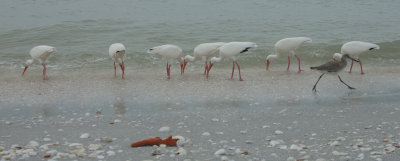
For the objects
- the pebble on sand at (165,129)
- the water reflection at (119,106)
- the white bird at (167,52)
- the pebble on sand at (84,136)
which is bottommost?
the water reflection at (119,106)

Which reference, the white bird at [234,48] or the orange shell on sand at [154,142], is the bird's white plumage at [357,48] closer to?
the white bird at [234,48]

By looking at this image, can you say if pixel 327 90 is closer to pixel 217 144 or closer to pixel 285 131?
pixel 285 131

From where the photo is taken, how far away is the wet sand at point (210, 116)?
15.6 ft

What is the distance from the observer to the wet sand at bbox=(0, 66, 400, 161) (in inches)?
187

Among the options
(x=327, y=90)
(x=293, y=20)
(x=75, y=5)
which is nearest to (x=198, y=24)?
(x=293, y=20)

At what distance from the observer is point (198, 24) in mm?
17609

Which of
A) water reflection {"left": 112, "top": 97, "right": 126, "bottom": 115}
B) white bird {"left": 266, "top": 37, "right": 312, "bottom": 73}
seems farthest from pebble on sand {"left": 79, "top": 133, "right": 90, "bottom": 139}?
white bird {"left": 266, "top": 37, "right": 312, "bottom": 73}

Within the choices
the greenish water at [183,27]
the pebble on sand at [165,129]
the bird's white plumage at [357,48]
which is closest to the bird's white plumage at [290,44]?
the bird's white plumage at [357,48]

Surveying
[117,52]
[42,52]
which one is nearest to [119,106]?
[117,52]

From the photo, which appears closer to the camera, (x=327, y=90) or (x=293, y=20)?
(x=327, y=90)

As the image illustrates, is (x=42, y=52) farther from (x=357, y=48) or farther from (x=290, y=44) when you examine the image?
(x=357, y=48)

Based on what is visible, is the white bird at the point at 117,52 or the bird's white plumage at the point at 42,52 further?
the bird's white plumage at the point at 42,52

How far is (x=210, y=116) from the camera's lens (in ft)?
20.5

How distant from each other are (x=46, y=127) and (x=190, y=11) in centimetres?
1501
